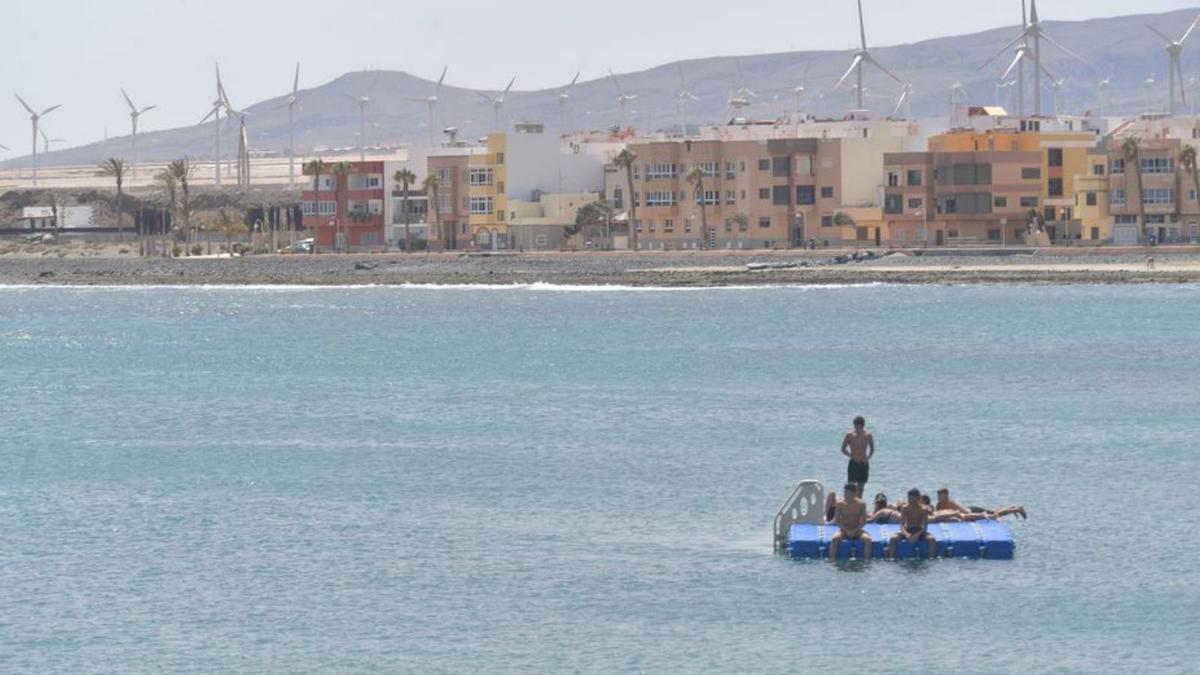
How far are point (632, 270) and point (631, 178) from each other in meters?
15.1

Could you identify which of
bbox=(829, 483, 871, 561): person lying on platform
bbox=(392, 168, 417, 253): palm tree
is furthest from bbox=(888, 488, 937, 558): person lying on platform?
bbox=(392, 168, 417, 253): palm tree

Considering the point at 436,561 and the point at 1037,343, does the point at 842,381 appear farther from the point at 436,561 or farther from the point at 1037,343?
the point at 436,561

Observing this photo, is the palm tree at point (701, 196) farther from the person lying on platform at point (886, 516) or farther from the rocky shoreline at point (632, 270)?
the person lying on platform at point (886, 516)

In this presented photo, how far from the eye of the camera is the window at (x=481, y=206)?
17425 centimetres

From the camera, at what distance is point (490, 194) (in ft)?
572

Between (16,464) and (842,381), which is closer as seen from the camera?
(16,464)

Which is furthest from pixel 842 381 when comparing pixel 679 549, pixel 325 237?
pixel 325 237

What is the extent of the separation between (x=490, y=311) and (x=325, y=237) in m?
63.5

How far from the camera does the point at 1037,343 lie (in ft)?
307

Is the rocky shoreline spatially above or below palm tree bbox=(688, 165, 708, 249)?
below

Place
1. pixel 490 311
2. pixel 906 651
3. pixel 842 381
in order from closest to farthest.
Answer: pixel 906 651
pixel 842 381
pixel 490 311

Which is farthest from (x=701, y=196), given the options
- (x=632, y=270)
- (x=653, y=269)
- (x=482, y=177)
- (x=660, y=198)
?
(x=482, y=177)

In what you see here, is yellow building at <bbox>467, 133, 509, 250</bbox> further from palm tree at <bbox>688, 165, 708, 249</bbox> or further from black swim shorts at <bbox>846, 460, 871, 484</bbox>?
black swim shorts at <bbox>846, 460, 871, 484</bbox>

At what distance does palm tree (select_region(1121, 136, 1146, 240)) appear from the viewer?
152000 millimetres
